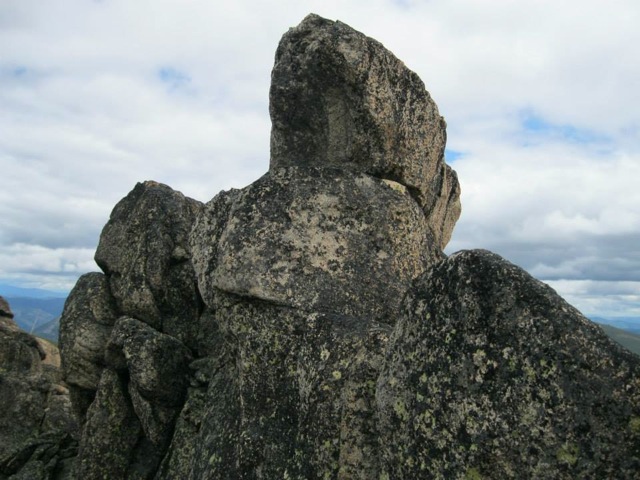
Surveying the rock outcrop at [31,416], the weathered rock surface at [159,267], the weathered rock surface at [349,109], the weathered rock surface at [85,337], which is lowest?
the rock outcrop at [31,416]

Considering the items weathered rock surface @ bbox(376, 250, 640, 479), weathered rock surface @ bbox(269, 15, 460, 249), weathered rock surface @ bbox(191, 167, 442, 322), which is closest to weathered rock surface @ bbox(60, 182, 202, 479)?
weathered rock surface @ bbox(191, 167, 442, 322)

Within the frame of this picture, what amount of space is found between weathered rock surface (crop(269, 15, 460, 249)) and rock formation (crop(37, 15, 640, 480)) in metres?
0.05

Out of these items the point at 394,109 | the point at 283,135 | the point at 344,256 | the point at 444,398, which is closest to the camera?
the point at 444,398

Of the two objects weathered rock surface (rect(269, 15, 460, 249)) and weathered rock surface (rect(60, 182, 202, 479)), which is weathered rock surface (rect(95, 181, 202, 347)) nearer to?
weathered rock surface (rect(60, 182, 202, 479))

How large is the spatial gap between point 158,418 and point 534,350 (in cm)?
1284

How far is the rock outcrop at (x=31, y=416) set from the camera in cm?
2253

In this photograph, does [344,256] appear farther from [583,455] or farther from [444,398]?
[583,455]

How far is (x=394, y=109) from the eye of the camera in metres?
15.4

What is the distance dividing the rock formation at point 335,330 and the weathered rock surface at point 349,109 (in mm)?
49

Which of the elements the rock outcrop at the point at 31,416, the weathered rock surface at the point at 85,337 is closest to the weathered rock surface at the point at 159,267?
the weathered rock surface at the point at 85,337

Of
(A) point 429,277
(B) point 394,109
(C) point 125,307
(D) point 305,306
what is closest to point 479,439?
(A) point 429,277

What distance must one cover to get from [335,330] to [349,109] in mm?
6040

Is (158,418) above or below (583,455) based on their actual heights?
below

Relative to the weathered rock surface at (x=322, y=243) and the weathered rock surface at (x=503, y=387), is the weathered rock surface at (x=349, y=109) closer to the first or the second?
the weathered rock surface at (x=322, y=243)
